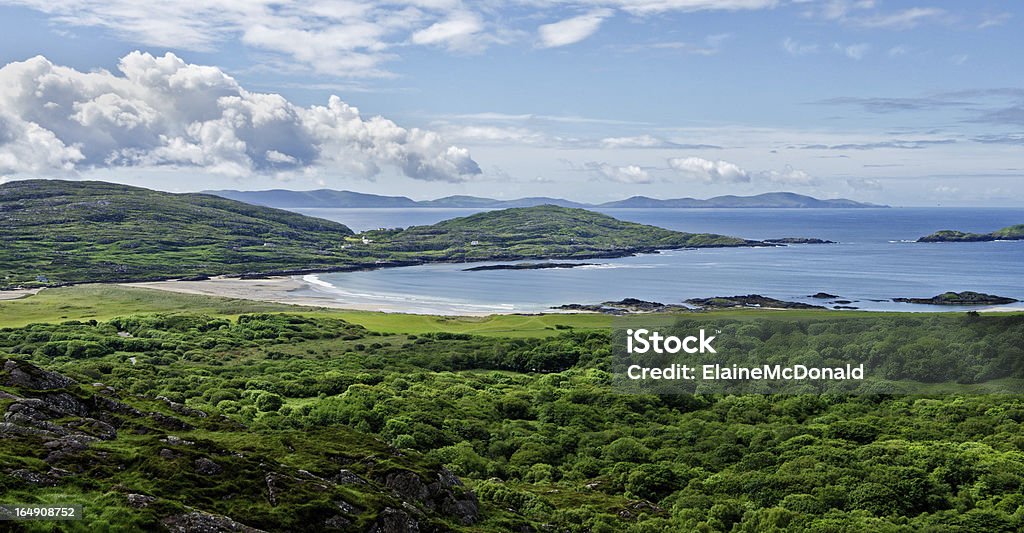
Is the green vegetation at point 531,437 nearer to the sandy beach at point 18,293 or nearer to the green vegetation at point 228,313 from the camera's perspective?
the green vegetation at point 228,313

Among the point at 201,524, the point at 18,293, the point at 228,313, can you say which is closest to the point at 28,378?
the point at 201,524

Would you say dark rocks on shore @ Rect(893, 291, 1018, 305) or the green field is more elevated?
dark rocks on shore @ Rect(893, 291, 1018, 305)

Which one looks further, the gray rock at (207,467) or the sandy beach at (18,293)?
the sandy beach at (18,293)

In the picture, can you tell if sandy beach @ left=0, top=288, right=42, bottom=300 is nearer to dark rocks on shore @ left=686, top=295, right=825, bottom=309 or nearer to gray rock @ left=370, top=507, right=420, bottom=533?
dark rocks on shore @ left=686, top=295, right=825, bottom=309

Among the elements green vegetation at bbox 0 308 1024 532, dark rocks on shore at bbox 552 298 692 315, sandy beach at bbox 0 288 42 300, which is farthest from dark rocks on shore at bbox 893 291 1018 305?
sandy beach at bbox 0 288 42 300

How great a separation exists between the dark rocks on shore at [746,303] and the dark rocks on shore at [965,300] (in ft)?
75.2

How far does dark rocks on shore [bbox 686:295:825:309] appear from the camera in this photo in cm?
13162

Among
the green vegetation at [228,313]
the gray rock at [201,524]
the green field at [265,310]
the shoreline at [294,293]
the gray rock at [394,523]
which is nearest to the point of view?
the gray rock at [201,524]

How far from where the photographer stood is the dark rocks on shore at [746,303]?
13162cm

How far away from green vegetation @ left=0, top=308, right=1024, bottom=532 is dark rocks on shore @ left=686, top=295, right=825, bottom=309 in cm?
4585

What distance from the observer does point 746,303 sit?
443ft

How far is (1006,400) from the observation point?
56.1 metres

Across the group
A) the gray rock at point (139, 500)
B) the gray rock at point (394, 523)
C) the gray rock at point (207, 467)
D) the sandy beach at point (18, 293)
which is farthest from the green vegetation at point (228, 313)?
the gray rock at point (139, 500)

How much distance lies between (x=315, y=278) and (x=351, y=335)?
3890 inches
